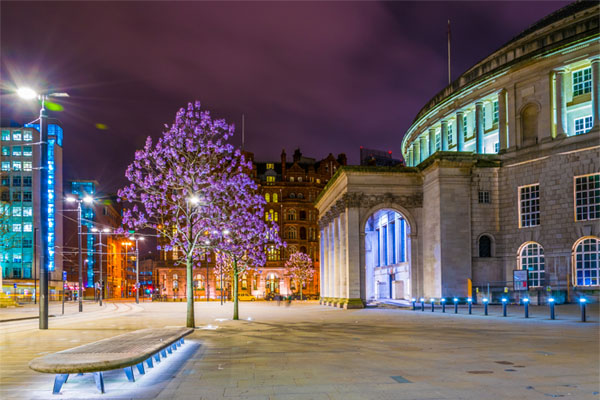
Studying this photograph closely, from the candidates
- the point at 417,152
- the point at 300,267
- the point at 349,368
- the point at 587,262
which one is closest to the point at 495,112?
the point at 587,262

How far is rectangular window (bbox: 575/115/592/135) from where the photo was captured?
4544cm

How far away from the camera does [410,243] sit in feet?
176

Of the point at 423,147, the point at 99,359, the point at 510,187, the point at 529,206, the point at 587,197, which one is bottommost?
the point at 99,359

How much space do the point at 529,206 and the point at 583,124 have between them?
7.99 metres

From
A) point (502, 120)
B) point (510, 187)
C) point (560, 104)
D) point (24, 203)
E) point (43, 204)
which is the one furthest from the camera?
point (24, 203)

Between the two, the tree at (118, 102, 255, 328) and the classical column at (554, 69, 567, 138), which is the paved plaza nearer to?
the tree at (118, 102, 255, 328)

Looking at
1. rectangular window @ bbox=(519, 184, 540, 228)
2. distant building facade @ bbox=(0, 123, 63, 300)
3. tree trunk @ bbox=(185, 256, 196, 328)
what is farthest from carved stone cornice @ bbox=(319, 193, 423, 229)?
distant building facade @ bbox=(0, 123, 63, 300)

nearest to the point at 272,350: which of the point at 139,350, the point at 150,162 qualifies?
the point at 139,350

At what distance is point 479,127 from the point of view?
5606 centimetres

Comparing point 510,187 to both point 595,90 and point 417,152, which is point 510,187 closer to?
point 595,90

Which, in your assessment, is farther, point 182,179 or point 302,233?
point 302,233

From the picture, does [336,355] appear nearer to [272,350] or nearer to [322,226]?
[272,350]

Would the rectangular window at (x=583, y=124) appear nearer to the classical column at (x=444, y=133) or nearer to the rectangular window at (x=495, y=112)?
the rectangular window at (x=495, y=112)

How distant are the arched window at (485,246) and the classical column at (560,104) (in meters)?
10.7
